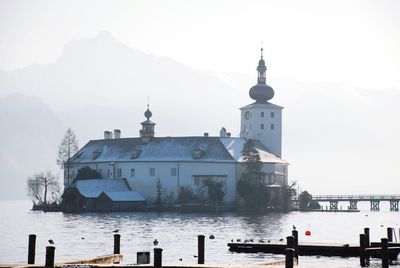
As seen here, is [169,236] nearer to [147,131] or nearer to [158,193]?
[158,193]

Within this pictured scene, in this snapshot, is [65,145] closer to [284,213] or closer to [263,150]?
[263,150]

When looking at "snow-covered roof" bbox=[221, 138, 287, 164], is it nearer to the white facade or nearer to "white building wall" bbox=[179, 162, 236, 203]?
"white building wall" bbox=[179, 162, 236, 203]

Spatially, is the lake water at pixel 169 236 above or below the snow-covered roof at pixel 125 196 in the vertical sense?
below

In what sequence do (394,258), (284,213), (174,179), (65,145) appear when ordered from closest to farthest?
(394,258) < (284,213) < (174,179) < (65,145)

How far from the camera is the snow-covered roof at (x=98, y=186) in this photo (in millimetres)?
145375

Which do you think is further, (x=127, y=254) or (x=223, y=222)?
(x=223, y=222)

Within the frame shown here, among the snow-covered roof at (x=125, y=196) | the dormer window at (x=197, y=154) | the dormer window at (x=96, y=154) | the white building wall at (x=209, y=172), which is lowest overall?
the snow-covered roof at (x=125, y=196)

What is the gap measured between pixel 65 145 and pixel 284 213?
151ft

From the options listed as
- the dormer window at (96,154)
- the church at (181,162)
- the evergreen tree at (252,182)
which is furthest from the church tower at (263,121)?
the dormer window at (96,154)

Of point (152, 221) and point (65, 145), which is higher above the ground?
point (65, 145)

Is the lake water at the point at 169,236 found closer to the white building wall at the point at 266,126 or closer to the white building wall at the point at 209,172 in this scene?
the white building wall at the point at 209,172

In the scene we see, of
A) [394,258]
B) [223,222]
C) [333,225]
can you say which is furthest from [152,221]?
[394,258]

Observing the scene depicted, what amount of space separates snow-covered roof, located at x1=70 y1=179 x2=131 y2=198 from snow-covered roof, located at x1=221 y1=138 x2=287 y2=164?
15662 millimetres

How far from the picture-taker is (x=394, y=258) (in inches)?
2320
